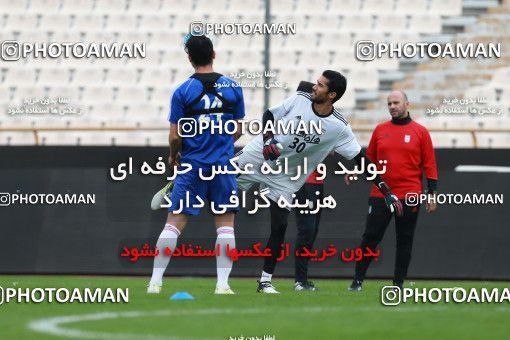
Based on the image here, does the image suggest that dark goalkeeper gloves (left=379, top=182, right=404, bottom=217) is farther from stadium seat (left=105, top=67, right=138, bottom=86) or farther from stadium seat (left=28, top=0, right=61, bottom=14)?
stadium seat (left=28, top=0, right=61, bottom=14)

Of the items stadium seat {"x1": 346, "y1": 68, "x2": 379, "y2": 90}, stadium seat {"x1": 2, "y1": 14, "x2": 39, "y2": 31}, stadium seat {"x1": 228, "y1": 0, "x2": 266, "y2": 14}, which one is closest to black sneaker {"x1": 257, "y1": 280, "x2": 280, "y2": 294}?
stadium seat {"x1": 346, "y1": 68, "x2": 379, "y2": 90}

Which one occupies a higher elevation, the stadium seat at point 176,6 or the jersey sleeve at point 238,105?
the stadium seat at point 176,6

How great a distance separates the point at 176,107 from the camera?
27.7 ft

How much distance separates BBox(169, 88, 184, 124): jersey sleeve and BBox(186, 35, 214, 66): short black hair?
0.26m

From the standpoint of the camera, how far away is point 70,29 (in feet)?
61.1

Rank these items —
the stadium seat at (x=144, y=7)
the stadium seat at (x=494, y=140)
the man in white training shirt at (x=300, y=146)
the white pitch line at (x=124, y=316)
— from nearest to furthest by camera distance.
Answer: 1. the white pitch line at (x=124, y=316)
2. the man in white training shirt at (x=300, y=146)
3. the stadium seat at (x=494, y=140)
4. the stadium seat at (x=144, y=7)

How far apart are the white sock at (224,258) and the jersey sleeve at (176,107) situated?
0.85 m

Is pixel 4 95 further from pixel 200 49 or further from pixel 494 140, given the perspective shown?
pixel 200 49

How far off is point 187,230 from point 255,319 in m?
6.67

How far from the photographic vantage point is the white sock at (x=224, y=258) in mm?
8586

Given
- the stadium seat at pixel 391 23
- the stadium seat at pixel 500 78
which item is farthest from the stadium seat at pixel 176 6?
the stadium seat at pixel 500 78

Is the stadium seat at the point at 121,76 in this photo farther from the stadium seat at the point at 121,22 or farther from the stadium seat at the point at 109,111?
the stadium seat at the point at 121,22

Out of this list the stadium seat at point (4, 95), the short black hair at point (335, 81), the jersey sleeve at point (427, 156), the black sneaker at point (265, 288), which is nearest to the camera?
the short black hair at point (335, 81)

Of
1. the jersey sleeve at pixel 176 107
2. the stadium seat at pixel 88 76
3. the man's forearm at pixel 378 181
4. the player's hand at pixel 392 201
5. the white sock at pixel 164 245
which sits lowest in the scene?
the white sock at pixel 164 245
